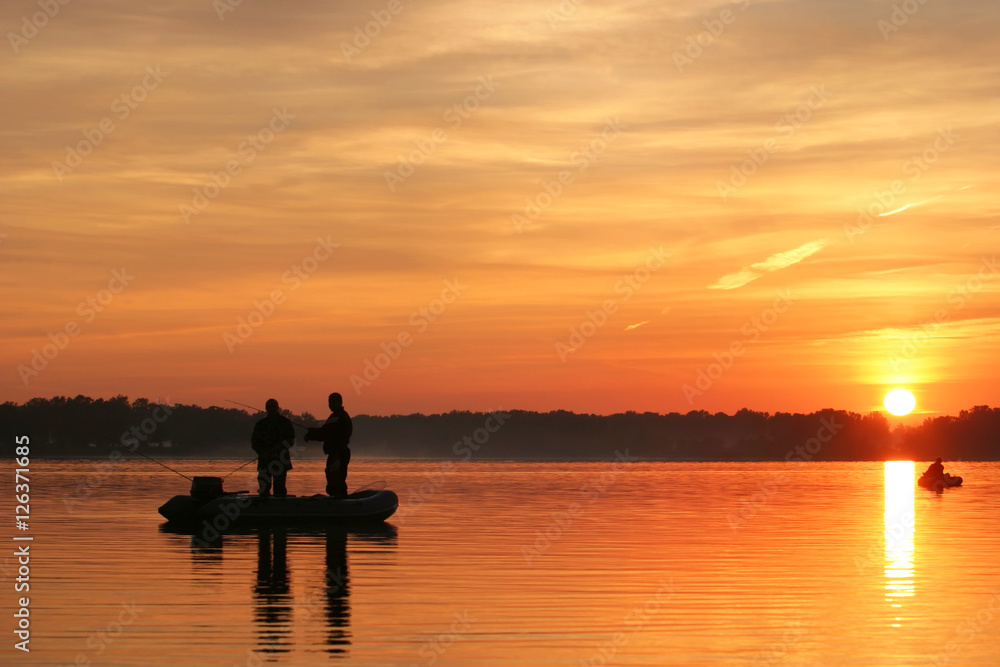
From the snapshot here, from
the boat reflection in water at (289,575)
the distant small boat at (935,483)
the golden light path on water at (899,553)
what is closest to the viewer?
the boat reflection in water at (289,575)

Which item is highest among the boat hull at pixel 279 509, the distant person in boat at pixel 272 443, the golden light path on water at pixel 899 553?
the distant person in boat at pixel 272 443

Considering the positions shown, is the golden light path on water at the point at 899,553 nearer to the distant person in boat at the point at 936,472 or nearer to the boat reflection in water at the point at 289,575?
the boat reflection in water at the point at 289,575

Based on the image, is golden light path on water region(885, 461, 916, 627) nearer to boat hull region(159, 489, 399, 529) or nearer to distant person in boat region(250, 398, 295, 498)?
boat hull region(159, 489, 399, 529)

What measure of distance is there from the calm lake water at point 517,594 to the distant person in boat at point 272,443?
1.30m

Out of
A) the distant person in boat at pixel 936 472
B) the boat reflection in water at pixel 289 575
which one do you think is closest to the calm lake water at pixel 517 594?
the boat reflection in water at pixel 289 575

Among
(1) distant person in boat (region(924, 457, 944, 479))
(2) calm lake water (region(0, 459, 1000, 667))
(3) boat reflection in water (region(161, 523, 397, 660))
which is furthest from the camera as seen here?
(1) distant person in boat (region(924, 457, 944, 479))

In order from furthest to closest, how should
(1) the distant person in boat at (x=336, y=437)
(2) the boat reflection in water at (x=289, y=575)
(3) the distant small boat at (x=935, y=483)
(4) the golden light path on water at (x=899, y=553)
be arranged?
(3) the distant small boat at (x=935, y=483), (1) the distant person in boat at (x=336, y=437), (4) the golden light path on water at (x=899, y=553), (2) the boat reflection in water at (x=289, y=575)

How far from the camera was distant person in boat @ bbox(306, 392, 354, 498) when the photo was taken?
82.4 ft

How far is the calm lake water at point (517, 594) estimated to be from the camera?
1147cm

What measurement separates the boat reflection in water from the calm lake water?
0.17 feet

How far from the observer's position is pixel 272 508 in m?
25.5

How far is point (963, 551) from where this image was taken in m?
21.4

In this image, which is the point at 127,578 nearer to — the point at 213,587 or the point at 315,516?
the point at 213,587

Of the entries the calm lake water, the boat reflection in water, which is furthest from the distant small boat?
the boat reflection in water
